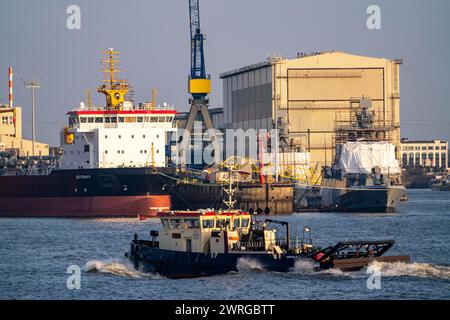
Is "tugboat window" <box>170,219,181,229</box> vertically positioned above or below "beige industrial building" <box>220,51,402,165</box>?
below

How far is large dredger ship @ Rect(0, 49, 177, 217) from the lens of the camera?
102750 mm

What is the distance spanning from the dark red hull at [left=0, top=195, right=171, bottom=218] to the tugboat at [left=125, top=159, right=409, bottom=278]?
153ft

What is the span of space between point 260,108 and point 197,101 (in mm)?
9898

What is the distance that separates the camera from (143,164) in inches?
4156

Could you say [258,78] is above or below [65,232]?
above

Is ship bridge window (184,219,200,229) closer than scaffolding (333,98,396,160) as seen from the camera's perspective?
Yes

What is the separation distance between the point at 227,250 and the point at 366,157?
295ft

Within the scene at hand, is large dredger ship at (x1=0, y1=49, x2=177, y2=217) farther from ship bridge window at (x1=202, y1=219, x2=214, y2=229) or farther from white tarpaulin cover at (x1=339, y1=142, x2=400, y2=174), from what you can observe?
ship bridge window at (x1=202, y1=219, x2=214, y2=229)

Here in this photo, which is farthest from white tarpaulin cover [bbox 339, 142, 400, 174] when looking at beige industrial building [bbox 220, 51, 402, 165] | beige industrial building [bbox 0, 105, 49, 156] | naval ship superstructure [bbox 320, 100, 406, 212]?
beige industrial building [bbox 0, 105, 49, 156]

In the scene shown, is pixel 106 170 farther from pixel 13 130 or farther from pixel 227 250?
pixel 13 130

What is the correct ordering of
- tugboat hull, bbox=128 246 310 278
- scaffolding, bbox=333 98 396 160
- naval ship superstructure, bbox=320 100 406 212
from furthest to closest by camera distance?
1. scaffolding, bbox=333 98 396 160
2. naval ship superstructure, bbox=320 100 406 212
3. tugboat hull, bbox=128 246 310 278

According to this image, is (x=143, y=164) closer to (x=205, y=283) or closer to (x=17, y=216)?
(x=17, y=216)
